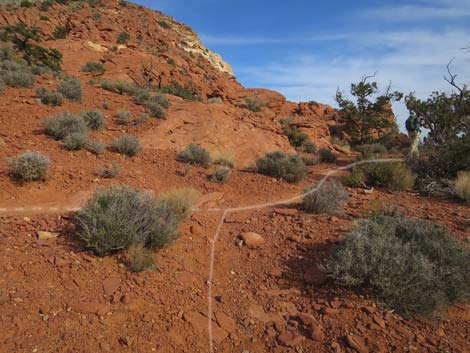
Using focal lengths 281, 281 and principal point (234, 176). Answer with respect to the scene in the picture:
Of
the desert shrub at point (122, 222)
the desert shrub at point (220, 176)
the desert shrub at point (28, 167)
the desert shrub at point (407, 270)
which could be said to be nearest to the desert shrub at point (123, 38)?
the desert shrub at point (220, 176)

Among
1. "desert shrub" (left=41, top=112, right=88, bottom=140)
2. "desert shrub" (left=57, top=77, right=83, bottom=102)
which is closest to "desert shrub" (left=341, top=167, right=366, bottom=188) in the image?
"desert shrub" (left=41, top=112, right=88, bottom=140)

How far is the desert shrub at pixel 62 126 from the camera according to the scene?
685 centimetres

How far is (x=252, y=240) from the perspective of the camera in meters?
4.18

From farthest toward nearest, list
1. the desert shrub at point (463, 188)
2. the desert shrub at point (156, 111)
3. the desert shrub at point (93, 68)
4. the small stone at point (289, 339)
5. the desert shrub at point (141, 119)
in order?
1. the desert shrub at point (93, 68)
2. the desert shrub at point (156, 111)
3. the desert shrub at point (141, 119)
4. the desert shrub at point (463, 188)
5. the small stone at point (289, 339)

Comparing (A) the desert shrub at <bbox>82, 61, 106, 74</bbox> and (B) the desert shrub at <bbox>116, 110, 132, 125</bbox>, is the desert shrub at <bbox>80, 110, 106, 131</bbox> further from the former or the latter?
(A) the desert shrub at <bbox>82, 61, 106, 74</bbox>

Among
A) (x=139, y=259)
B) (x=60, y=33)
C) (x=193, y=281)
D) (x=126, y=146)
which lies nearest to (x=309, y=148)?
(x=126, y=146)

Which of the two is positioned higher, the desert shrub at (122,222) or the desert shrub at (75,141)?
the desert shrub at (75,141)

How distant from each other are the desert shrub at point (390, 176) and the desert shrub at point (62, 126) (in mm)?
7576

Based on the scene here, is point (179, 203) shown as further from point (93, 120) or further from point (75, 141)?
point (93, 120)

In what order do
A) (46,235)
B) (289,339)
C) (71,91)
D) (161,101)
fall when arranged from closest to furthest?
(289,339)
(46,235)
(71,91)
(161,101)

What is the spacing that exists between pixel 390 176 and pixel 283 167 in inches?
105

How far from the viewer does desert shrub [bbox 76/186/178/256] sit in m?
3.25

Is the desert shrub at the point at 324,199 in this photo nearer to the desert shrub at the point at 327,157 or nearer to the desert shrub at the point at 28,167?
the desert shrub at the point at 28,167

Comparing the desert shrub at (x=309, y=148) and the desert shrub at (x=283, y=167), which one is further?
the desert shrub at (x=309, y=148)
